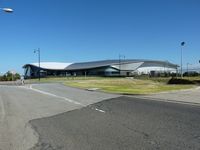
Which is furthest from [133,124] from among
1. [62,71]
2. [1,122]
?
[62,71]

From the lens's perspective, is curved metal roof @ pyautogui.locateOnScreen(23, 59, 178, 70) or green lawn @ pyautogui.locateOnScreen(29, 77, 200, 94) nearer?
green lawn @ pyautogui.locateOnScreen(29, 77, 200, 94)

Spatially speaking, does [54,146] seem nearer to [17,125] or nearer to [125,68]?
[17,125]

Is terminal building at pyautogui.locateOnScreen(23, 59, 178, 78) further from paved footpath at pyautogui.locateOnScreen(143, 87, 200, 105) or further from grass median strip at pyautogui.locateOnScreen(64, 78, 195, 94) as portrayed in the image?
paved footpath at pyautogui.locateOnScreen(143, 87, 200, 105)

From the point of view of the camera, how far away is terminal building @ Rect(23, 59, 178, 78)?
15750 cm

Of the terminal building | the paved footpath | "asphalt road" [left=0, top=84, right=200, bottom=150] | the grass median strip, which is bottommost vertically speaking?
"asphalt road" [left=0, top=84, right=200, bottom=150]

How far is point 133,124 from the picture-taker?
11.3 meters

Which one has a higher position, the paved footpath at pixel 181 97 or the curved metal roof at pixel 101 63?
the curved metal roof at pixel 101 63

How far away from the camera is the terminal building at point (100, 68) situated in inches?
6201

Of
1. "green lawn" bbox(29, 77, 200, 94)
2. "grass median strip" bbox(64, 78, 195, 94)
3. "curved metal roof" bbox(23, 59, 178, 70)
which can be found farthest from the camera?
"curved metal roof" bbox(23, 59, 178, 70)

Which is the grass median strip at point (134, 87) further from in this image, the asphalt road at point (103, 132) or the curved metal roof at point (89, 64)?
the curved metal roof at point (89, 64)

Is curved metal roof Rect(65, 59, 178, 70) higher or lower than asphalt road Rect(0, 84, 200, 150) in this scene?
higher

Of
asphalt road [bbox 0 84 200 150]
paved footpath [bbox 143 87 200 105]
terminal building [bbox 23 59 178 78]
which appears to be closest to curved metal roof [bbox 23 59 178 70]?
terminal building [bbox 23 59 178 78]

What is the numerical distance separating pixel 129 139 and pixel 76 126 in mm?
2990

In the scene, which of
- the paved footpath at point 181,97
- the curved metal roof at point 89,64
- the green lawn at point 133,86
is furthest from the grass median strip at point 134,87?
the curved metal roof at point 89,64
